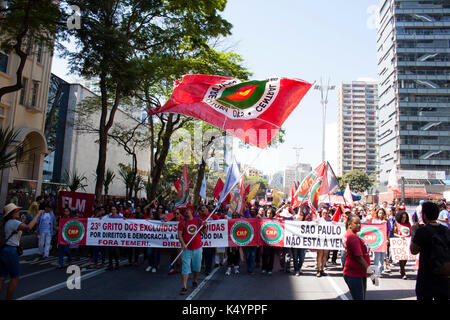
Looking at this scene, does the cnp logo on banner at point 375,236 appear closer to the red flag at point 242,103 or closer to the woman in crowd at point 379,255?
the woman in crowd at point 379,255

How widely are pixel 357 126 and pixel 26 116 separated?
172 m

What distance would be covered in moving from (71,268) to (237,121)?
5823mm

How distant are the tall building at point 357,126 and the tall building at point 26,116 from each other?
160813mm

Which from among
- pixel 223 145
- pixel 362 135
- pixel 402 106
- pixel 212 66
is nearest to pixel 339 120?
pixel 362 135

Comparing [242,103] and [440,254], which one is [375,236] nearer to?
[242,103]

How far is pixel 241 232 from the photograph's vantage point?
10250 mm

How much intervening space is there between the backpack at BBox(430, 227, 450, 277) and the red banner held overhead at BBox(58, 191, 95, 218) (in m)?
10.9

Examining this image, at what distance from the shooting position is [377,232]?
10.1 m

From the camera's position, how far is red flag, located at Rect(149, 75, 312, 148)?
8008 mm

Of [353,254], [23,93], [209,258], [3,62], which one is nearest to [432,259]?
[353,254]

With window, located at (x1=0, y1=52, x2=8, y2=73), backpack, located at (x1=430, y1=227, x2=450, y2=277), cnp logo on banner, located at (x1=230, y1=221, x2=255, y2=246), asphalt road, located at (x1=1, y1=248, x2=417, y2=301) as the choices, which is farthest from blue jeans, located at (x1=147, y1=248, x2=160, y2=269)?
window, located at (x1=0, y1=52, x2=8, y2=73)

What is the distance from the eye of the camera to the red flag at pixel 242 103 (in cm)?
801
